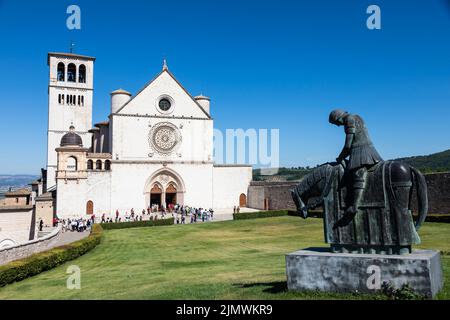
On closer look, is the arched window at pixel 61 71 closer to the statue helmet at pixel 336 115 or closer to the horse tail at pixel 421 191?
the statue helmet at pixel 336 115

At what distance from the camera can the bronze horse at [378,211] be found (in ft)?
26.3

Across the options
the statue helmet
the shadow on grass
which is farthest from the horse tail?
the shadow on grass

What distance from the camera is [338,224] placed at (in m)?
8.59

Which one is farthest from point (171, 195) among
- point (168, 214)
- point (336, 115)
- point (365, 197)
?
point (365, 197)

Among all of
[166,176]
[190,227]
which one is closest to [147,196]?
[166,176]

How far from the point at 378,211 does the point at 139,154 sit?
141ft

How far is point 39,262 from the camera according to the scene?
17.9 metres

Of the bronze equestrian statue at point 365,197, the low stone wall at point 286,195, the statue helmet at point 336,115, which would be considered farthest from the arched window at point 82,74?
the bronze equestrian statue at point 365,197

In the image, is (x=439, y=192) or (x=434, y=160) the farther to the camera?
(x=434, y=160)

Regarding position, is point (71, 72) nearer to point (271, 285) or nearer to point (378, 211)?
point (271, 285)

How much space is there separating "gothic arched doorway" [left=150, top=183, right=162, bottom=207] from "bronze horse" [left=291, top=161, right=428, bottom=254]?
4233cm

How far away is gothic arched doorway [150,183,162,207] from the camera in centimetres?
4988

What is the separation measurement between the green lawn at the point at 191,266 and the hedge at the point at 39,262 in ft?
1.11
